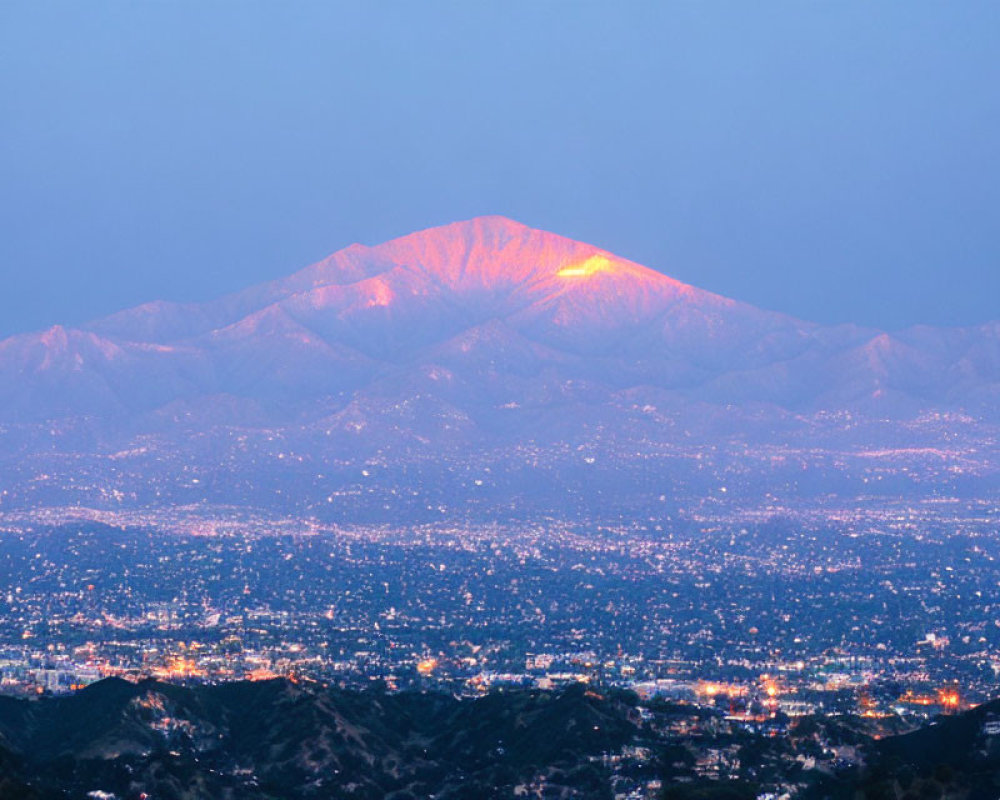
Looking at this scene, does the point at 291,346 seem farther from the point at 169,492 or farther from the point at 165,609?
the point at 165,609

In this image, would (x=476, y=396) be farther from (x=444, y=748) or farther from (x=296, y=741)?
(x=296, y=741)

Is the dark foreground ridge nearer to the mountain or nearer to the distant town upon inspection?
the mountain

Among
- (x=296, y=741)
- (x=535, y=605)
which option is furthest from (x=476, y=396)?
(x=296, y=741)

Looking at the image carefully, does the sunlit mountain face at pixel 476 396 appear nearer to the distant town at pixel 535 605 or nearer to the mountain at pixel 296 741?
the distant town at pixel 535 605

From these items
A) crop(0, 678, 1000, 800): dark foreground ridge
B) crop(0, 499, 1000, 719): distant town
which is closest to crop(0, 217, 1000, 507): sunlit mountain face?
crop(0, 499, 1000, 719): distant town

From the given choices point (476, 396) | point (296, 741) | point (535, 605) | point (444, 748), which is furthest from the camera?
point (476, 396)
